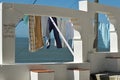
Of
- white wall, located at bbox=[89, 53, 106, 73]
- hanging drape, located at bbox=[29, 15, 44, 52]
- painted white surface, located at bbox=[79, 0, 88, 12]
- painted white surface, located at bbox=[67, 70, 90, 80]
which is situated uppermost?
painted white surface, located at bbox=[79, 0, 88, 12]

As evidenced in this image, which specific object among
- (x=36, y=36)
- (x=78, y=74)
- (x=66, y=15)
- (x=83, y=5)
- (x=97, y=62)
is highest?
(x=83, y=5)

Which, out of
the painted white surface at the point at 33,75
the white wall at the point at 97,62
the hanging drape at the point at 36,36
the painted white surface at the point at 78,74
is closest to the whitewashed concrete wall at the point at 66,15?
the white wall at the point at 97,62

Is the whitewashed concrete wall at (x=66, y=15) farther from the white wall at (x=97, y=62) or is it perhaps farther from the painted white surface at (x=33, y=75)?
the painted white surface at (x=33, y=75)

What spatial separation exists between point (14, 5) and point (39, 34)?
391cm

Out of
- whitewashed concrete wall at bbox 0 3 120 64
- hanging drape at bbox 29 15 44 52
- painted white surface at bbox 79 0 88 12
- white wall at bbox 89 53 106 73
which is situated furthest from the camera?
hanging drape at bbox 29 15 44 52

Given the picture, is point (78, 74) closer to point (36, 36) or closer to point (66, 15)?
point (66, 15)

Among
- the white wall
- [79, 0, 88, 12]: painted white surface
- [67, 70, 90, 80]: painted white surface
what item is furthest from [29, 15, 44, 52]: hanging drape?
[67, 70, 90, 80]: painted white surface

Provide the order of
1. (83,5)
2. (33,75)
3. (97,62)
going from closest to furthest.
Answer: (33,75), (83,5), (97,62)

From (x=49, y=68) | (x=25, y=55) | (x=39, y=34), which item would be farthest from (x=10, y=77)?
(x=25, y=55)

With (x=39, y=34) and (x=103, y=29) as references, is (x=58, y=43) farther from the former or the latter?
(x=103, y=29)

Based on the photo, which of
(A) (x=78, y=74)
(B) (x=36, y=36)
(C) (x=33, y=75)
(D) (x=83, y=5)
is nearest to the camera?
(C) (x=33, y=75)

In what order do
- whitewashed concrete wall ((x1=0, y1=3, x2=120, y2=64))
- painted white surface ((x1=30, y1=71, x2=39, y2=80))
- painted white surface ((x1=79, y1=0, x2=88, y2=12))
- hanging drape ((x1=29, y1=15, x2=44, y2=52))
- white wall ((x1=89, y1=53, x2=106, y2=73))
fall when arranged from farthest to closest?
hanging drape ((x1=29, y1=15, x2=44, y2=52)), white wall ((x1=89, y1=53, x2=106, y2=73)), painted white surface ((x1=79, y1=0, x2=88, y2=12)), whitewashed concrete wall ((x1=0, y1=3, x2=120, y2=64)), painted white surface ((x1=30, y1=71, x2=39, y2=80))

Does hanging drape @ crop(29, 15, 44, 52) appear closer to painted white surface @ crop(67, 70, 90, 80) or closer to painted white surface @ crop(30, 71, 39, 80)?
painted white surface @ crop(67, 70, 90, 80)

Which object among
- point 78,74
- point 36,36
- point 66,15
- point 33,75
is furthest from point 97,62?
point 33,75
